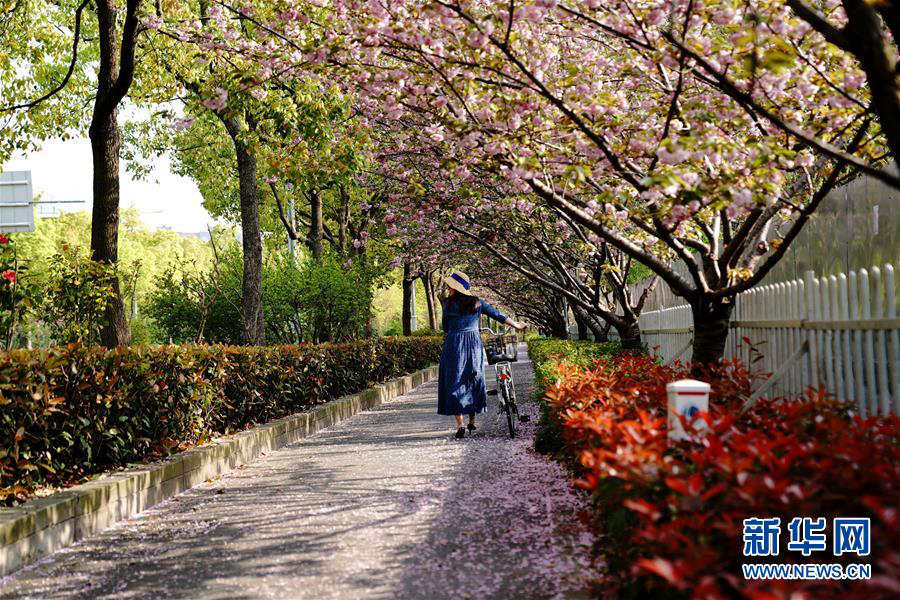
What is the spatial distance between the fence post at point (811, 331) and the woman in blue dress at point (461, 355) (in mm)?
4561

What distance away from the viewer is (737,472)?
115 inches

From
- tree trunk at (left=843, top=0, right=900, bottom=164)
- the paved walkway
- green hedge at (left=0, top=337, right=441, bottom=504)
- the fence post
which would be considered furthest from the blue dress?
tree trunk at (left=843, top=0, right=900, bottom=164)

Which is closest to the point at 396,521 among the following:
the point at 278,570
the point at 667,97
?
the point at 278,570

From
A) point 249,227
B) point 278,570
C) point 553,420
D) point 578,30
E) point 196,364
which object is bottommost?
point 278,570

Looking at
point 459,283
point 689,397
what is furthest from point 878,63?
point 459,283

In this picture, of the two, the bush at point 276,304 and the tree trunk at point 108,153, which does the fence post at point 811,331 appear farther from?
the bush at point 276,304

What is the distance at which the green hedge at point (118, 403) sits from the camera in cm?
587

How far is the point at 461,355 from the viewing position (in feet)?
35.6

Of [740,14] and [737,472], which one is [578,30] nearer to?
[740,14]

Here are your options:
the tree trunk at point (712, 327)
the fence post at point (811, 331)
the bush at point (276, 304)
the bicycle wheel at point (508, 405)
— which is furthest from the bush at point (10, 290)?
the bush at point (276, 304)

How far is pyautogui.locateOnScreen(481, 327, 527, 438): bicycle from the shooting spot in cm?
1073

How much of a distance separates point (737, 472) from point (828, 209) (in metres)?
5.43

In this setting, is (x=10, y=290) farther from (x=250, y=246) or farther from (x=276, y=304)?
(x=276, y=304)

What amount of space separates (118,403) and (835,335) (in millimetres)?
5891
